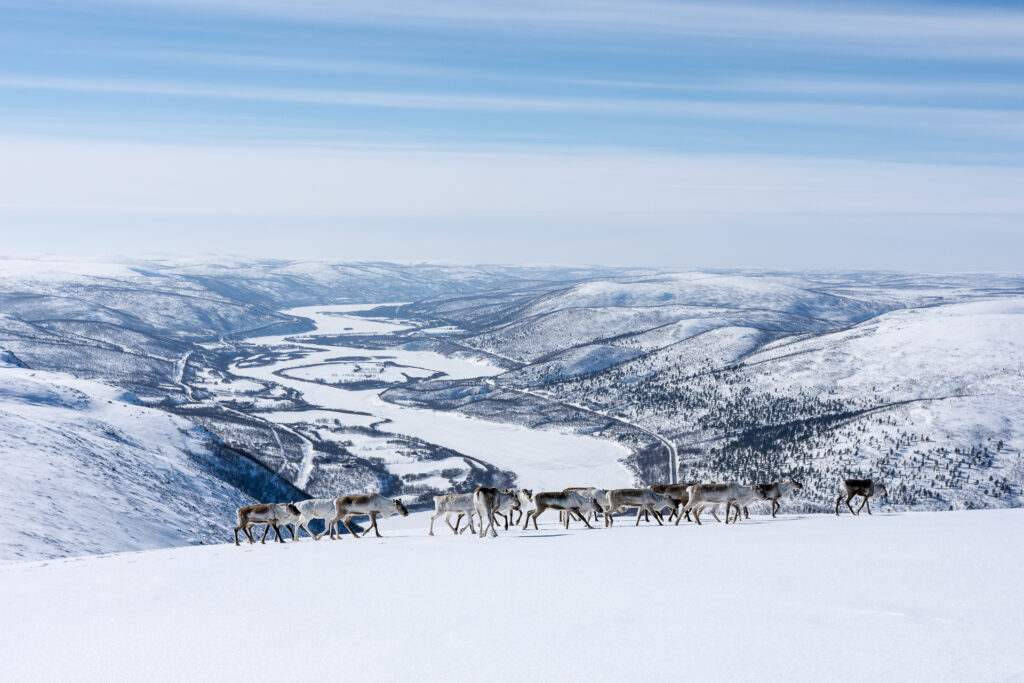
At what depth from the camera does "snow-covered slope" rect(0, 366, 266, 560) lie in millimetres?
29734

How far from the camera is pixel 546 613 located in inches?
431

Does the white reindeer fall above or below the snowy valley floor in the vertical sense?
below

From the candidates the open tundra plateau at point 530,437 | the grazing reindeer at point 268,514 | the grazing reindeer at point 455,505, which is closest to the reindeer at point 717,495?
the grazing reindeer at point 455,505

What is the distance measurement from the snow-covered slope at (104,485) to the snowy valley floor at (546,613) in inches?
546

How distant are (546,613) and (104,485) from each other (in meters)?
41.1

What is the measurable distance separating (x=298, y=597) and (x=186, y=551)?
8994 millimetres

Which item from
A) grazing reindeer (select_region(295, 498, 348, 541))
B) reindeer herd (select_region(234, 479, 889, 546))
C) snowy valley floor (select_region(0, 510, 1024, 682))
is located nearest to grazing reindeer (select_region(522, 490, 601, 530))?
reindeer herd (select_region(234, 479, 889, 546))

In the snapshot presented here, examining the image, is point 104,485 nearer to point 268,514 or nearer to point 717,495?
point 268,514

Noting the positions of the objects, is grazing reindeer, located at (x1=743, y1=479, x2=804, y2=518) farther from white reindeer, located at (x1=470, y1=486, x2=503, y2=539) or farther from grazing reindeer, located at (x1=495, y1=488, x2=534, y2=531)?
white reindeer, located at (x1=470, y1=486, x2=503, y2=539)

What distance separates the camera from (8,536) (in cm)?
2589

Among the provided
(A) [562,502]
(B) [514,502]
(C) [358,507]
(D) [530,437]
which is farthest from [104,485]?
(D) [530,437]

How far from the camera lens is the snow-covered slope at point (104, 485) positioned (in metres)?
29.7

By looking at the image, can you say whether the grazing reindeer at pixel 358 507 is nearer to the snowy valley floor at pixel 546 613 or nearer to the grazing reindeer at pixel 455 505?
the grazing reindeer at pixel 455 505

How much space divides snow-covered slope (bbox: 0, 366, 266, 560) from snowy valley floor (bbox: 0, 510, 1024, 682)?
13.9m
